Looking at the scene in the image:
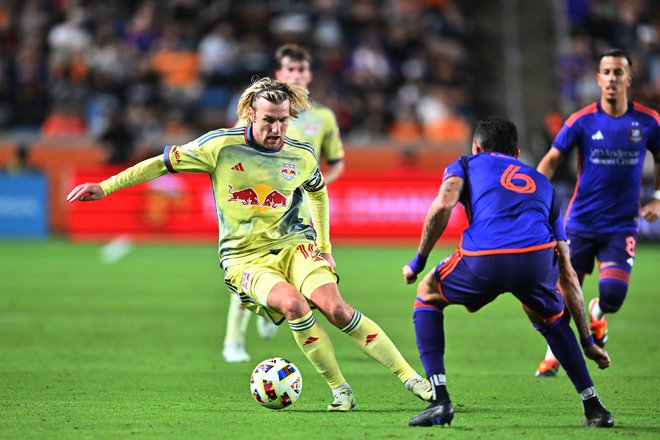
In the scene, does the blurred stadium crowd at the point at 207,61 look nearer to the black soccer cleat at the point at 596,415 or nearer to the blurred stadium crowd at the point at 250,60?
the blurred stadium crowd at the point at 250,60

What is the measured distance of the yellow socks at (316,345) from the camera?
727cm

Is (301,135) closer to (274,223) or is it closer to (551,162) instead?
(551,162)

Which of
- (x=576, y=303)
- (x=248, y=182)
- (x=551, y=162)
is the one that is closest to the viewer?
(x=576, y=303)

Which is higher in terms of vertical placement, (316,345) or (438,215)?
(438,215)

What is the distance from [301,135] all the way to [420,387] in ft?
12.3

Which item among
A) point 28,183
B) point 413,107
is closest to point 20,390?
point 28,183

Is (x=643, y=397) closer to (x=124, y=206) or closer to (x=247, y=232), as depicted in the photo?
(x=247, y=232)

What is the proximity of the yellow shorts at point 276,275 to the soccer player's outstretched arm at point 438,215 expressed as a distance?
0.88 meters

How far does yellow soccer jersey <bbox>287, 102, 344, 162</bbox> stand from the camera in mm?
10422

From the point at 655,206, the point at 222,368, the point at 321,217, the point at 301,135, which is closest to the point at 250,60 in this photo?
the point at 301,135

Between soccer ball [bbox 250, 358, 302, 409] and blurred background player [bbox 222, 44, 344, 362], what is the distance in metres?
2.46

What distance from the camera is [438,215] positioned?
662 centimetres

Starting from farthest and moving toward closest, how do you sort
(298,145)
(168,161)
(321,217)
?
(321,217), (298,145), (168,161)

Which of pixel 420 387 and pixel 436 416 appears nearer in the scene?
pixel 436 416
